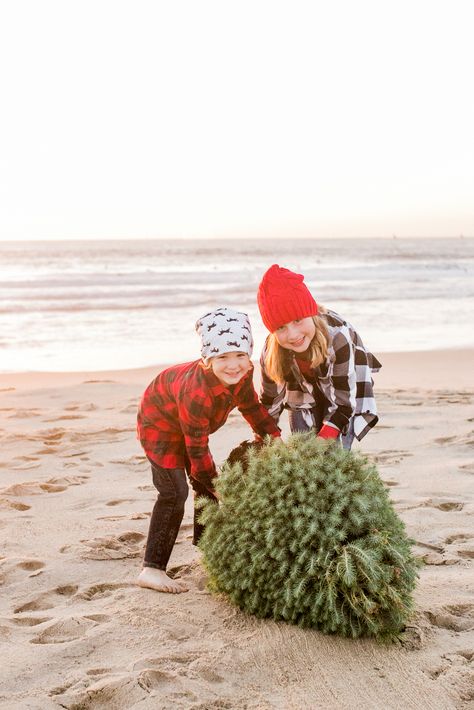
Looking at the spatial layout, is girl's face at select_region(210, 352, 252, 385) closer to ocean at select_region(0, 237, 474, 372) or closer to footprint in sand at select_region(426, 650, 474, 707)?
footprint in sand at select_region(426, 650, 474, 707)

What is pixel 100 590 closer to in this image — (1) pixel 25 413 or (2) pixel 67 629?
(2) pixel 67 629

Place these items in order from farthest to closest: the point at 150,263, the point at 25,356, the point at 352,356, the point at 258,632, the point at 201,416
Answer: the point at 150,263 < the point at 25,356 < the point at 352,356 < the point at 201,416 < the point at 258,632

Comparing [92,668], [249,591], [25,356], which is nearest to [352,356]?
[249,591]

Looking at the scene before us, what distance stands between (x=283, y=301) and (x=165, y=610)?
1626 mm

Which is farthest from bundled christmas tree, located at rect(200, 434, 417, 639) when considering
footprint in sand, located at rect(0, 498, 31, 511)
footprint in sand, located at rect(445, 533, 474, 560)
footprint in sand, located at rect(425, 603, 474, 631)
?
footprint in sand, located at rect(0, 498, 31, 511)

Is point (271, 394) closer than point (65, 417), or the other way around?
point (271, 394)

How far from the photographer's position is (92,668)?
3088 mm

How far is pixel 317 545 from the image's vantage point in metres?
3.15

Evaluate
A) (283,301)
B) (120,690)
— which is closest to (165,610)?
(120,690)

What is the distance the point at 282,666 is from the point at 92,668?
76 cm

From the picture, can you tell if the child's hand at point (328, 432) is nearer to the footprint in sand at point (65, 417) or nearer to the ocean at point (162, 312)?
the footprint in sand at point (65, 417)

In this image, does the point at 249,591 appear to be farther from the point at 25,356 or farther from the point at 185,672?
the point at 25,356

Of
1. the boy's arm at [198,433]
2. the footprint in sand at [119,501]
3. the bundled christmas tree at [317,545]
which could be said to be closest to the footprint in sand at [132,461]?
the footprint in sand at [119,501]

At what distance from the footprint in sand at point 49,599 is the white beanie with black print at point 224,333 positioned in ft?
4.56
